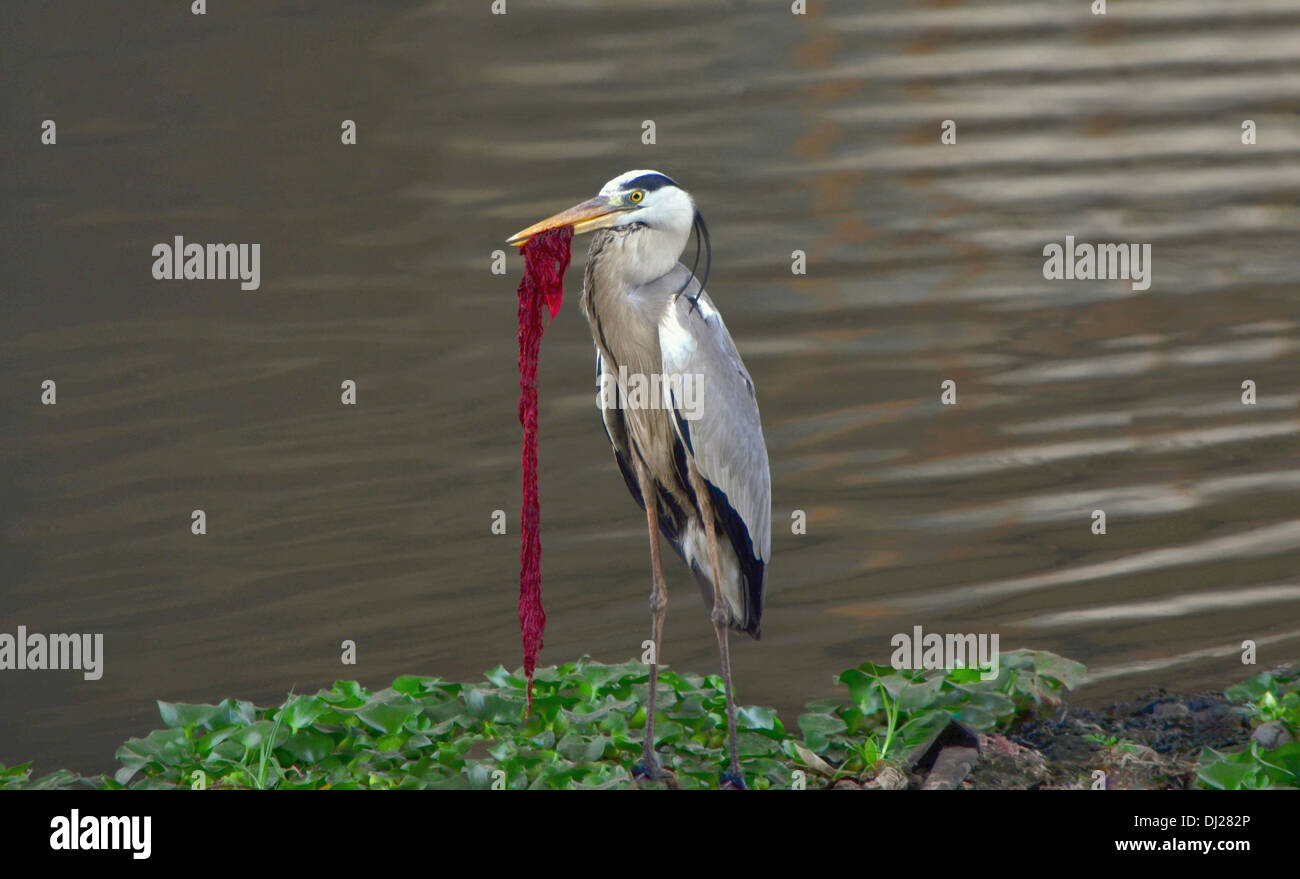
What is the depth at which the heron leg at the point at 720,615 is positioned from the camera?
195 inches

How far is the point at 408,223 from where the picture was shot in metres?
10.7

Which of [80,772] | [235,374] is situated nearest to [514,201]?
[235,374]

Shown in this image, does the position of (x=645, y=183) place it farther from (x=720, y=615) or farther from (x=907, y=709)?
(x=907, y=709)

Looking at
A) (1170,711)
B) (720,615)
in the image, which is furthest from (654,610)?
(1170,711)

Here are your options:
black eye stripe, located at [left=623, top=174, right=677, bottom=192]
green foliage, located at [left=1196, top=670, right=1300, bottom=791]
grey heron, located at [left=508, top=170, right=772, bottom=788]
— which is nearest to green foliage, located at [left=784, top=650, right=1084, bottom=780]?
grey heron, located at [left=508, top=170, right=772, bottom=788]

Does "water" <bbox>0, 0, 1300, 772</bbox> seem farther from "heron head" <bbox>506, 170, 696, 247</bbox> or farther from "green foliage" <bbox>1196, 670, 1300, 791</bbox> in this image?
"heron head" <bbox>506, 170, 696, 247</bbox>

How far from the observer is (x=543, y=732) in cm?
528

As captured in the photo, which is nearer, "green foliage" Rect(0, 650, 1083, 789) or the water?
"green foliage" Rect(0, 650, 1083, 789)

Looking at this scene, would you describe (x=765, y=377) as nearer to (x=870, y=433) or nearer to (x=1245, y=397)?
(x=870, y=433)

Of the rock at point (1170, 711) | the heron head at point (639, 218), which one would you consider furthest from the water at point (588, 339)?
the heron head at point (639, 218)

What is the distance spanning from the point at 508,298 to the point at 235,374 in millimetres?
1914

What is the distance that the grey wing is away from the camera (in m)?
4.92

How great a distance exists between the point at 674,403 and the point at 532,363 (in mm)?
514

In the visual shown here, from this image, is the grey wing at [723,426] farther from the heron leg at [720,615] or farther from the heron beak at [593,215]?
the heron beak at [593,215]
